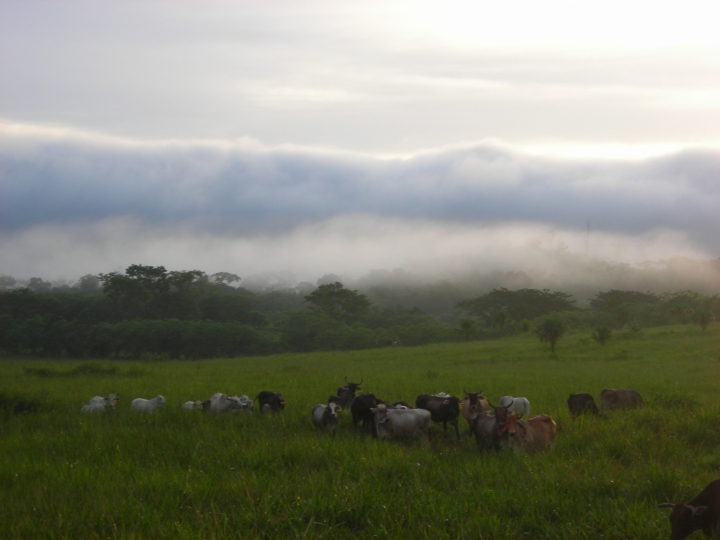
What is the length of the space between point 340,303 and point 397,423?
49658mm

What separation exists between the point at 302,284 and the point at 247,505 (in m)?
134

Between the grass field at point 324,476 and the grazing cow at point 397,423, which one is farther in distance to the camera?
the grazing cow at point 397,423

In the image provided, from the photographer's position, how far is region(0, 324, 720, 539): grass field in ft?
20.6

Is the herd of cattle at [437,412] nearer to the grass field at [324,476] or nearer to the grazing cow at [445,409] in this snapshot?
the grazing cow at [445,409]

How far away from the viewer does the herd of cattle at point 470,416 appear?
214 inches

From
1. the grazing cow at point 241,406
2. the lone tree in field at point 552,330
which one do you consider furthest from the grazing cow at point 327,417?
the lone tree in field at point 552,330

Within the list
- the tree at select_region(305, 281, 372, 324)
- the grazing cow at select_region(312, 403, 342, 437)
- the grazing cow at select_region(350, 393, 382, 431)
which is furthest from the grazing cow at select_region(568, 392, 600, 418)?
the tree at select_region(305, 281, 372, 324)

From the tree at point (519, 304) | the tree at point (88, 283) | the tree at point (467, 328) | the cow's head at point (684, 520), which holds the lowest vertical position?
the tree at point (467, 328)

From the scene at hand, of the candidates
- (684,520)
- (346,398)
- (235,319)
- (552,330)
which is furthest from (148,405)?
(235,319)

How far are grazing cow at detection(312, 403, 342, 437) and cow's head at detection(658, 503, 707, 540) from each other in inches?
246

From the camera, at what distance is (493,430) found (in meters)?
9.61

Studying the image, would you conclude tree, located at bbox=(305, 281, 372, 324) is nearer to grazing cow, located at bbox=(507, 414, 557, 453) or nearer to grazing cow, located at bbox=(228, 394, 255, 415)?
grazing cow, located at bbox=(228, 394, 255, 415)

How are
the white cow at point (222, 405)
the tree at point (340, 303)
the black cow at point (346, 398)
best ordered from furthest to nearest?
the tree at point (340, 303) < the black cow at point (346, 398) < the white cow at point (222, 405)

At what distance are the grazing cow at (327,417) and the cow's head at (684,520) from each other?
6236 mm
